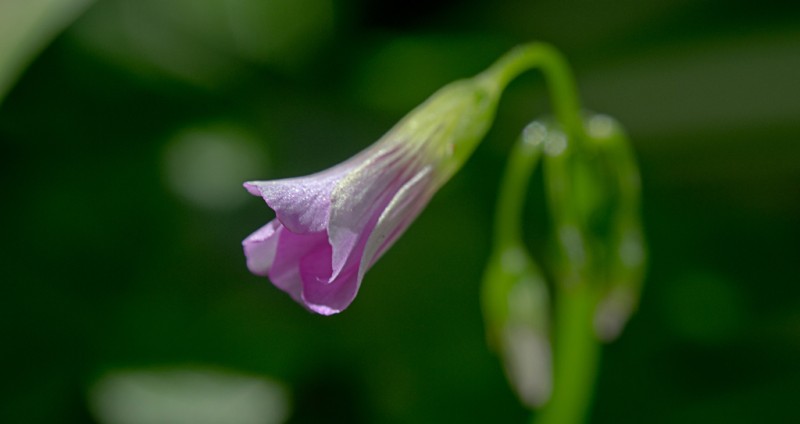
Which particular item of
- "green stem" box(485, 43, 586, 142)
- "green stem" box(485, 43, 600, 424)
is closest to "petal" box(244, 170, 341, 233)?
"green stem" box(485, 43, 586, 142)

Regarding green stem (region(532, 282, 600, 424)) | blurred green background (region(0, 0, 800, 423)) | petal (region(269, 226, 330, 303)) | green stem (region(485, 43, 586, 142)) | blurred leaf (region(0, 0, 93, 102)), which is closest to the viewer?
petal (region(269, 226, 330, 303))

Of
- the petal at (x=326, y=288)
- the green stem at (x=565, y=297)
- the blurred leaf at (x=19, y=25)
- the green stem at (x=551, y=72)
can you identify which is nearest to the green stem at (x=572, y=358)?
the green stem at (x=565, y=297)

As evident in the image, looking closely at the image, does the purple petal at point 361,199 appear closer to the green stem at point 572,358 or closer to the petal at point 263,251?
the petal at point 263,251

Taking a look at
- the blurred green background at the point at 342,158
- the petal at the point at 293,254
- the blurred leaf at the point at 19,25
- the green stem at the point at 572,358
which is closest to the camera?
the petal at the point at 293,254

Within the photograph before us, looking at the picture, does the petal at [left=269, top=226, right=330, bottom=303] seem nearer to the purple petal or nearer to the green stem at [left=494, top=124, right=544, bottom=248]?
the purple petal

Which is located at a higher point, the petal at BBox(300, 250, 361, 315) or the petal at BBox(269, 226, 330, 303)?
the petal at BBox(269, 226, 330, 303)

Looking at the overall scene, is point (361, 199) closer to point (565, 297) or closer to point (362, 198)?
point (362, 198)

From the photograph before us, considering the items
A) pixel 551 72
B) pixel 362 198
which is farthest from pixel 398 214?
pixel 551 72

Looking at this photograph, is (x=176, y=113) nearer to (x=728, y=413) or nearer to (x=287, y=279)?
(x=287, y=279)
